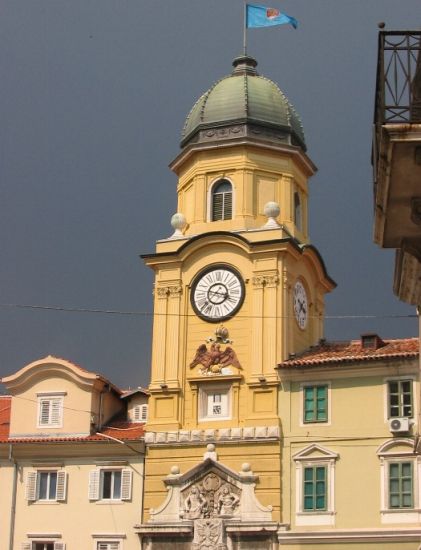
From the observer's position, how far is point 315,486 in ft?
111

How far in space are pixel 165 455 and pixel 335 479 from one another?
623 cm

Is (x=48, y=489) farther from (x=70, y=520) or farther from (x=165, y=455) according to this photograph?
(x=165, y=455)

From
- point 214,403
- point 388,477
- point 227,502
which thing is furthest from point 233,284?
point 388,477

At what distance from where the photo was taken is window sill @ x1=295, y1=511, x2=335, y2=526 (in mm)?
33219

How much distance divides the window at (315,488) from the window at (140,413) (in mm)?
7645

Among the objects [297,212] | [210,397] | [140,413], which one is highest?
[297,212]

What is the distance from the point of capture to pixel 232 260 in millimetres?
37500

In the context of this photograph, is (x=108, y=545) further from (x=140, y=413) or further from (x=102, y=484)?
(x=140, y=413)

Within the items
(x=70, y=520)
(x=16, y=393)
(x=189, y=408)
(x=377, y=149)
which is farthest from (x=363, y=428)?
(x=377, y=149)

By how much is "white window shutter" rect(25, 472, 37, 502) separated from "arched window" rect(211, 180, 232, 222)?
1163cm

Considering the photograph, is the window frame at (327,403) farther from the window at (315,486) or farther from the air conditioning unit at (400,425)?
the air conditioning unit at (400,425)

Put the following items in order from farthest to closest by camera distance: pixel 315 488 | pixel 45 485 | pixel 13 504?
pixel 45 485
pixel 13 504
pixel 315 488

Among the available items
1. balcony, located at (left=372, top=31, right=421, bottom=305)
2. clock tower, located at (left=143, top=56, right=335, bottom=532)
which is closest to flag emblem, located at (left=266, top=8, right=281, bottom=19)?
clock tower, located at (left=143, top=56, right=335, bottom=532)

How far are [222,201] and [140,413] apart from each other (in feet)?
28.5
